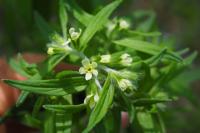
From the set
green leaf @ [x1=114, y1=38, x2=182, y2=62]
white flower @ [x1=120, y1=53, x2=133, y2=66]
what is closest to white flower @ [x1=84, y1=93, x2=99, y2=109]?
white flower @ [x1=120, y1=53, x2=133, y2=66]

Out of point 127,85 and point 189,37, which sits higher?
point 189,37

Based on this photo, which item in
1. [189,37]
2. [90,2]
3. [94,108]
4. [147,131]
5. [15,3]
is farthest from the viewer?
[189,37]

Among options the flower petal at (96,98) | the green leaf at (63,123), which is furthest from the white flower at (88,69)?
the green leaf at (63,123)

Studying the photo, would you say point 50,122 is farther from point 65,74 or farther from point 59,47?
point 59,47

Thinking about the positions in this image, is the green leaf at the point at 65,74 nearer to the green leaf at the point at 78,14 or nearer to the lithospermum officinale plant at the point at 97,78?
the lithospermum officinale plant at the point at 97,78

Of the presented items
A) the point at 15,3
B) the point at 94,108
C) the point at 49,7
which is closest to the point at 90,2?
the point at 49,7

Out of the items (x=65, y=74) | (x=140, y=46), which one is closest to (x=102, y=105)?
(x=65, y=74)

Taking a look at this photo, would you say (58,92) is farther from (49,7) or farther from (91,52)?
(49,7)

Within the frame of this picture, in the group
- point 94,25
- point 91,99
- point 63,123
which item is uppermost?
point 94,25

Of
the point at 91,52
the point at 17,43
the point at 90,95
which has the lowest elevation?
the point at 90,95
